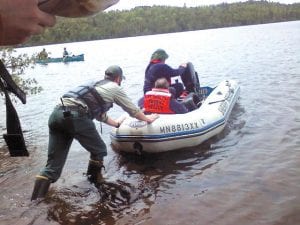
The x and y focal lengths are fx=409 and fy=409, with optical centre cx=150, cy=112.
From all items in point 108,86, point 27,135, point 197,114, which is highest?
point 108,86

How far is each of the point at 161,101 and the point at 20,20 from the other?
6577mm

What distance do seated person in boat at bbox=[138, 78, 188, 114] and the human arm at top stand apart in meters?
6.42

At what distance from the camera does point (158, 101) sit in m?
7.61

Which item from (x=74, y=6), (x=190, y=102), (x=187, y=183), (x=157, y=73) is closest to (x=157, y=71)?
(x=157, y=73)

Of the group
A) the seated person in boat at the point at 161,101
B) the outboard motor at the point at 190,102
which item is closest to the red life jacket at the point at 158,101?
the seated person in boat at the point at 161,101

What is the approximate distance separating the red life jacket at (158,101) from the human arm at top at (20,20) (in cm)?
642

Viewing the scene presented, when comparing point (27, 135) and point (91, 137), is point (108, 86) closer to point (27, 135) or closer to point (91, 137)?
point (91, 137)

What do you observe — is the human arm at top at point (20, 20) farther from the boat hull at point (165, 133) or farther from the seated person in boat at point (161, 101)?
the seated person in boat at point (161, 101)

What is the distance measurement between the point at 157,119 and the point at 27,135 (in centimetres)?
425

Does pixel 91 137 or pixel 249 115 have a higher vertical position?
pixel 91 137

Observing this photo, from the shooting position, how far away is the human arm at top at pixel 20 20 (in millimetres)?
1017

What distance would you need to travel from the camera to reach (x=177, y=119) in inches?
287

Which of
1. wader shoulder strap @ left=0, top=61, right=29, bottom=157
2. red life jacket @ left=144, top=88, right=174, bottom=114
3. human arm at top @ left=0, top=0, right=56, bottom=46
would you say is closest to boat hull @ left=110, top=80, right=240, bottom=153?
red life jacket @ left=144, top=88, right=174, bottom=114

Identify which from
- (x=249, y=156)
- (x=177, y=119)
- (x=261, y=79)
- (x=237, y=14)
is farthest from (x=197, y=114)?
(x=237, y=14)
